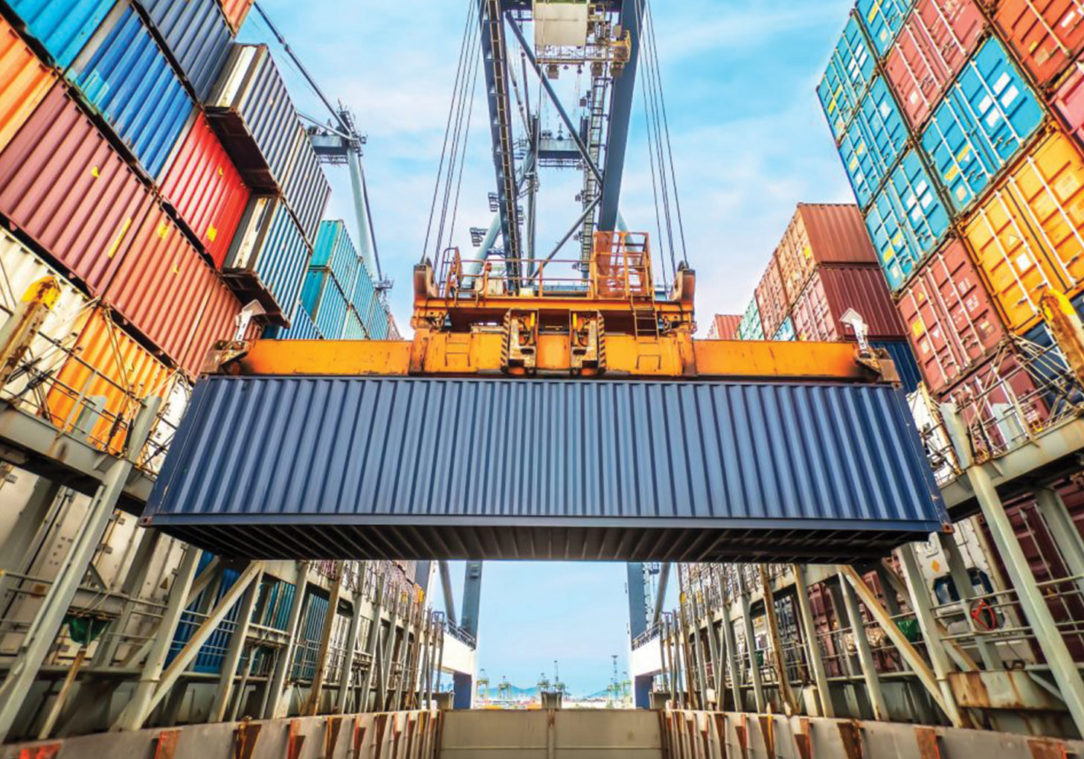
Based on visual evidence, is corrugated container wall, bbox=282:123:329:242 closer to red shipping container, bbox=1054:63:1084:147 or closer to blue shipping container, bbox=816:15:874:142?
blue shipping container, bbox=816:15:874:142

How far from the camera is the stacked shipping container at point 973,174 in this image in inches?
371

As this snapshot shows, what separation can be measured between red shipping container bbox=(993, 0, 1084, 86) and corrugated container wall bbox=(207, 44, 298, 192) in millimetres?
16436

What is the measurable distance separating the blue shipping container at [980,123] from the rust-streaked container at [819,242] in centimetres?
472

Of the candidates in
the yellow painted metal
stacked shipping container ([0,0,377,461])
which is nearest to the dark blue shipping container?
the yellow painted metal

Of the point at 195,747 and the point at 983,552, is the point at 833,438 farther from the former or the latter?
the point at 195,747

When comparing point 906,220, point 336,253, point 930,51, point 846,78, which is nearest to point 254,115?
point 336,253

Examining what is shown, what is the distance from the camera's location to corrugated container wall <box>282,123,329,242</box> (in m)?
15.0

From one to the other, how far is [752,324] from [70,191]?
74.7 ft

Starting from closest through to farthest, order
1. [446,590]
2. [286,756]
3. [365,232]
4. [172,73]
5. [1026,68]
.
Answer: [286,756], [1026,68], [172,73], [365,232], [446,590]

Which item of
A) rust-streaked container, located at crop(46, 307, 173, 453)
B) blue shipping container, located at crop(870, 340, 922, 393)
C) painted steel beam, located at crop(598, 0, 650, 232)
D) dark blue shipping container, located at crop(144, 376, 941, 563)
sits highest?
painted steel beam, located at crop(598, 0, 650, 232)

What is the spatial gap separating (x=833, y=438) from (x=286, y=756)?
A: 30.8ft

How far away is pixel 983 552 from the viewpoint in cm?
844

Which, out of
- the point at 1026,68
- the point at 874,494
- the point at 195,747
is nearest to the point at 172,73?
the point at 195,747

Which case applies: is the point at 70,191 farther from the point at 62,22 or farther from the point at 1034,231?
the point at 1034,231
